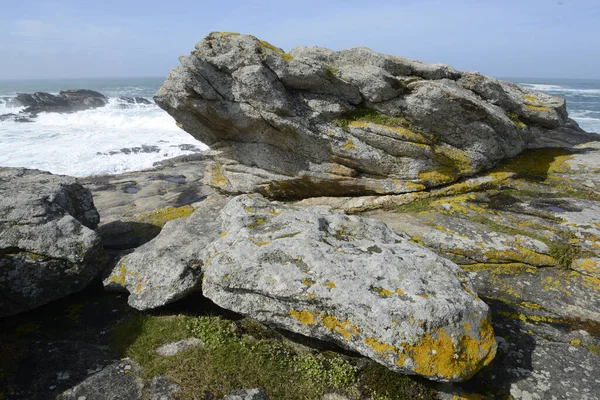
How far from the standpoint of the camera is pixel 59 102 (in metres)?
88.1

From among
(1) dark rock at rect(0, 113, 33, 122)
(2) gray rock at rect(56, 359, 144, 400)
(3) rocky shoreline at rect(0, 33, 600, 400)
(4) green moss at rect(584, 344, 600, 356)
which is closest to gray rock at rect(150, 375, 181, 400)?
(3) rocky shoreline at rect(0, 33, 600, 400)

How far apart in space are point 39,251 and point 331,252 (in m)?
7.28

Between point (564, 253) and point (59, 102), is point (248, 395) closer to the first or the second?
point (564, 253)

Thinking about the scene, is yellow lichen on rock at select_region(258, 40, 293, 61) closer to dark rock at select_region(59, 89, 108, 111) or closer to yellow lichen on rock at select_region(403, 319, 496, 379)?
yellow lichen on rock at select_region(403, 319, 496, 379)

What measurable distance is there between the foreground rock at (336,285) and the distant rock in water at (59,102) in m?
93.1

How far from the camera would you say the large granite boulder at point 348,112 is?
1287cm

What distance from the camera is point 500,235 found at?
401 inches

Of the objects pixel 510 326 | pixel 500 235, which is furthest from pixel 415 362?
pixel 500 235

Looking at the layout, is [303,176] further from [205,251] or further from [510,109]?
[510,109]

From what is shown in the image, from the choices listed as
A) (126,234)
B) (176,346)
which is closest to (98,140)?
(126,234)

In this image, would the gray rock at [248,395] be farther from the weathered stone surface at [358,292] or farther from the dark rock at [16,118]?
the dark rock at [16,118]

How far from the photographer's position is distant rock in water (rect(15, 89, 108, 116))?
83.7 meters

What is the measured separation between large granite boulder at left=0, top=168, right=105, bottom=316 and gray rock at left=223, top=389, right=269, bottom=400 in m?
5.35

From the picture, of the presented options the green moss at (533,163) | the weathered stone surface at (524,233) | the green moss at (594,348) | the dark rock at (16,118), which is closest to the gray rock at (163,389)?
the weathered stone surface at (524,233)
